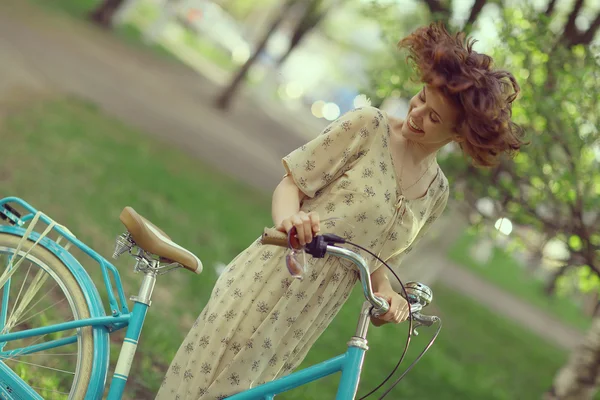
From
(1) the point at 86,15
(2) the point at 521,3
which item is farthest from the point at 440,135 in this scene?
(1) the point at 86,15

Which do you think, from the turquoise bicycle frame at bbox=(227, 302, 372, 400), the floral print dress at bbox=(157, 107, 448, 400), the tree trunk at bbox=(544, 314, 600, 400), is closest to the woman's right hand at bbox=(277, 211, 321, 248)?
the floral print dress at bbox=(157, 107, 448, 400)

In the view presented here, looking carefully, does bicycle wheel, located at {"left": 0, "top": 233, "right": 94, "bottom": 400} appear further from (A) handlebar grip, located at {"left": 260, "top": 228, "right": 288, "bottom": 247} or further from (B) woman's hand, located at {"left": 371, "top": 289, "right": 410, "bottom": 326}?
(B) woman's hand, located at {"left": 371, "top": 289, "right": 410, "bottom": 326}

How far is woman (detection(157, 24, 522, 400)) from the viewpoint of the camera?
2.75 metres

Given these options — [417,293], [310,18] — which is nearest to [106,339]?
[417,293]

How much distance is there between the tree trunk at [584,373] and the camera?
7.71m

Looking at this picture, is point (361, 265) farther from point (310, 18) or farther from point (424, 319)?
point (310, 18)

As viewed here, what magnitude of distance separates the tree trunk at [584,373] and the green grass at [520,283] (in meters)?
11.9

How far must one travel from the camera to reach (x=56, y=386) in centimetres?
392

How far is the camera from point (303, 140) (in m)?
21.3

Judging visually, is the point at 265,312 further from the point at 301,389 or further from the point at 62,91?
the point at 62,91

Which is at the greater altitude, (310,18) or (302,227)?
(310,18)

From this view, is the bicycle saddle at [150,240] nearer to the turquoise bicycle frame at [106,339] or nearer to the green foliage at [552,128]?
the turquoise bicycle frame at [106,339]

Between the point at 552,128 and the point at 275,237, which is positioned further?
the point at 552,128

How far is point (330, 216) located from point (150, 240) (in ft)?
2.09
